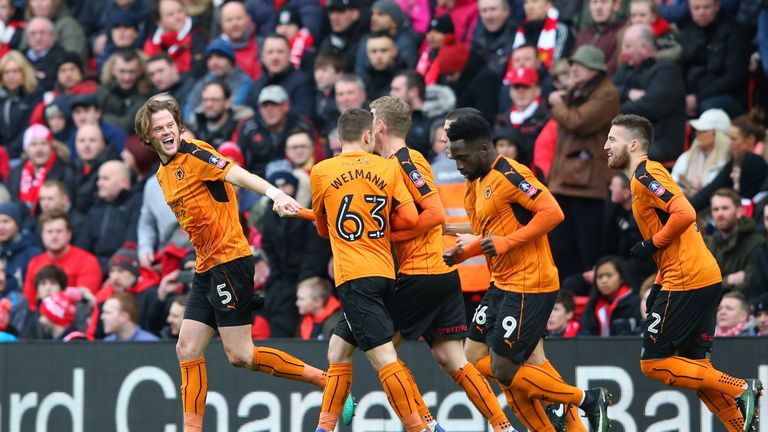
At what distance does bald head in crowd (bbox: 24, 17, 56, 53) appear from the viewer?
19.6 m

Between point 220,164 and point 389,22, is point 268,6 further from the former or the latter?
point 220,164

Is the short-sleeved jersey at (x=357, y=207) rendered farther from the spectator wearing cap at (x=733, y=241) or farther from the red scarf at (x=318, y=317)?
the spectator wearing cap at (x=733, y=241)

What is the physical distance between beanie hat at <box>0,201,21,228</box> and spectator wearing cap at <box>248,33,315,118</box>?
2.79m

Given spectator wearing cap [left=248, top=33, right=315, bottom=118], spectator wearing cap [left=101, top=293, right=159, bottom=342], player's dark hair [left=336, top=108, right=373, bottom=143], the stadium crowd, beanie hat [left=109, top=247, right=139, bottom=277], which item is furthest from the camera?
spectator wearing cap [left=248, top=33, right=315, bottom=118]

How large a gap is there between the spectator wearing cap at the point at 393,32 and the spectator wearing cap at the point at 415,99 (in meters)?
1.34

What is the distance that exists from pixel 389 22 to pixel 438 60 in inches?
33.9

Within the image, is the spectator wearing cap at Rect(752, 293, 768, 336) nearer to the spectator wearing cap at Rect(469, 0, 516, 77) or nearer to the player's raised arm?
the player's raised arm

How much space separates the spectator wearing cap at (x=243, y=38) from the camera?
18.3m

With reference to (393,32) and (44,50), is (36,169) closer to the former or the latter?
(44,50)

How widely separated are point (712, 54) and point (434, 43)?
9.70 feet

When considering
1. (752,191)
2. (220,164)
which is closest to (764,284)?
(752,191)

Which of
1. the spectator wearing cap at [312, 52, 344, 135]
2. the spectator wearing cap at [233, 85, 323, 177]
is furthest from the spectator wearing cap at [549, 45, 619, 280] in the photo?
the spectator wearing cap at [312, 52, 344, 135]

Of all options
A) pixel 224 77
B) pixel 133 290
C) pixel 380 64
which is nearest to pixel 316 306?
pixel 133 290

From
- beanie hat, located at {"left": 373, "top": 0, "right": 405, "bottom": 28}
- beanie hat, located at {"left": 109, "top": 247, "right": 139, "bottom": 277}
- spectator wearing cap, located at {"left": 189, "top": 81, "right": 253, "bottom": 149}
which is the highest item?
beanie hat, located at {"left": 373, "top": 0, "right": 405, "bottom": 28}
